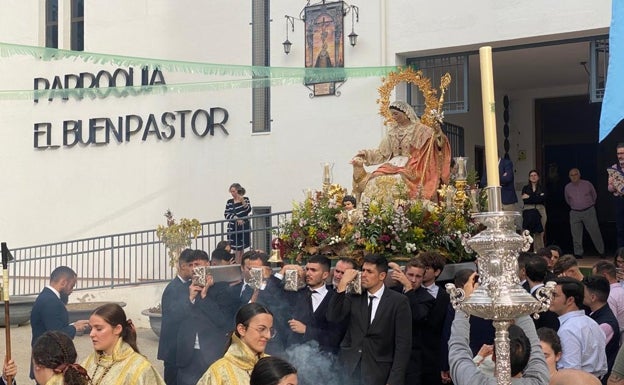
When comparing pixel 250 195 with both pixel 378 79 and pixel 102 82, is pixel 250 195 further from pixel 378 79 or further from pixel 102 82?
pixel 102 82

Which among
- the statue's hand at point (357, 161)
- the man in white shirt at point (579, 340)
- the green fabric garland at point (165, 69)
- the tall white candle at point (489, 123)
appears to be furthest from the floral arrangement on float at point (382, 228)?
the tall white candle at point (489, 123)

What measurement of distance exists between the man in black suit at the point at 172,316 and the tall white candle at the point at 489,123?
149 inches

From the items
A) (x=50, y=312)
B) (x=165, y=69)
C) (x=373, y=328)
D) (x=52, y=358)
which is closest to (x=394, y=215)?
(x=373, y=328)

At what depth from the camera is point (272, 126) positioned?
37.5 feet

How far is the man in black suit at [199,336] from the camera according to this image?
617 cm

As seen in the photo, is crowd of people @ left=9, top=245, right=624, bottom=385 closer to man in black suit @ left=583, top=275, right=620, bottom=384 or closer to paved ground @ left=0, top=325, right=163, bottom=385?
man in black suit @ left=583, top=275, right=620, bottom=384

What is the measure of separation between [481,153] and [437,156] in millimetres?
7416

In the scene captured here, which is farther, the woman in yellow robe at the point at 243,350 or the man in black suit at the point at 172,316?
the man in black suit at the point at 172,316

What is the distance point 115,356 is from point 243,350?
2.44 ft

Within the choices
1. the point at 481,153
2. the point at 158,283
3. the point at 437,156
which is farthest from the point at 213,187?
the point at 481,153

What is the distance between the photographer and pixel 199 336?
245 inches

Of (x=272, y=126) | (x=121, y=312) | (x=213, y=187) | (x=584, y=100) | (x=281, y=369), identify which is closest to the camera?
(x=281, y=369)

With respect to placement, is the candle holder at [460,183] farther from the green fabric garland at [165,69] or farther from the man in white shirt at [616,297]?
the green fabric garland at [165,69]

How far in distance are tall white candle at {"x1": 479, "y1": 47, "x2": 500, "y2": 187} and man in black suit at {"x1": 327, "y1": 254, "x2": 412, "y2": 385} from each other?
127 inches
